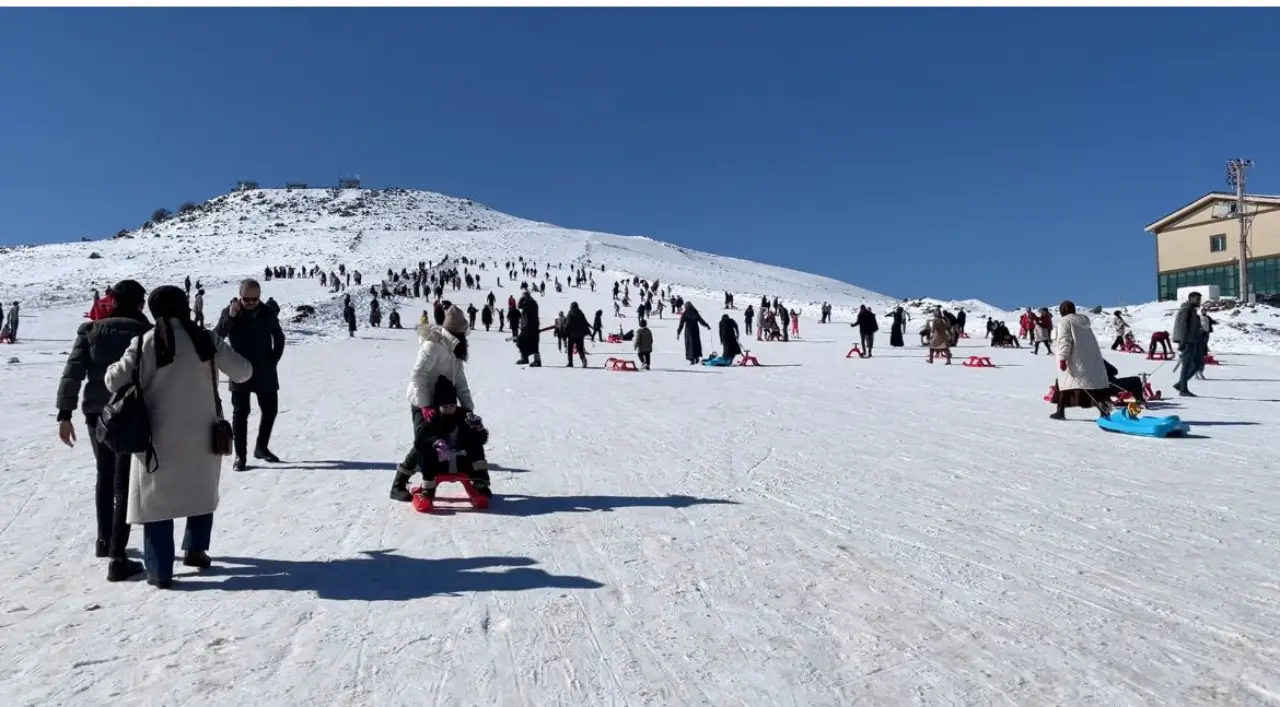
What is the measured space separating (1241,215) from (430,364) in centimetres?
4846

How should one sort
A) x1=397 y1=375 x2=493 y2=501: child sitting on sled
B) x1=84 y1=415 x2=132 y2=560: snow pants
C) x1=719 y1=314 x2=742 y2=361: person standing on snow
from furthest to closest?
x1=719 y1=314 x2=742 y2=361: person standing on snow → x1=397 y1=375 x2=493 y2=501: child sitting on sled → x1=84 y1=415 x2=132 y2=560: snow pants

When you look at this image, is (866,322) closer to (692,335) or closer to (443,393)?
(692,335)

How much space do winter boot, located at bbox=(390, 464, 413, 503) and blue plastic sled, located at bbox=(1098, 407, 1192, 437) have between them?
23.7ft

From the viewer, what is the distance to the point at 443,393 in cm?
581

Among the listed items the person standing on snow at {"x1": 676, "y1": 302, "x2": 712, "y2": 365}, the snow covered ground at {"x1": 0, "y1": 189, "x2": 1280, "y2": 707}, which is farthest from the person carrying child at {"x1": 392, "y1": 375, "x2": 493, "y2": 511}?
the person standing on snow at {"x1": 676, "y1": 302, "x2": 712, "y2": 365}

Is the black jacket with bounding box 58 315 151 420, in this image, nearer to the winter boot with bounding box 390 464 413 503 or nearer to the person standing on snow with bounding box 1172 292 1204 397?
the winter boot with bounding box 390 464 413 503

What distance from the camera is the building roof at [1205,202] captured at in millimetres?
43312

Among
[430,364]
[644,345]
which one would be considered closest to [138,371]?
[430,364]

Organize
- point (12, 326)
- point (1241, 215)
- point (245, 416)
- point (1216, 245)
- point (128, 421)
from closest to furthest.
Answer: point (128, 421)
point (245, 416)
point (12, 326)
point (1241, 215)
point (1216, 245)

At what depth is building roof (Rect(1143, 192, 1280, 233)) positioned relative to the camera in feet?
142

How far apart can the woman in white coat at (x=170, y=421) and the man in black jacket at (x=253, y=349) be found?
3.04 m

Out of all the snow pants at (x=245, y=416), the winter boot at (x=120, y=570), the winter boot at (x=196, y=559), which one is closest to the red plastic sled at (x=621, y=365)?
the snow pants at (x=245, y=416)

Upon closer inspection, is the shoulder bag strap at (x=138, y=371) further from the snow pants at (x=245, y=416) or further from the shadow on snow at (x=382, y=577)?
the snow pants at (x=245, y=416)

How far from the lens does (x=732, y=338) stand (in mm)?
20781
